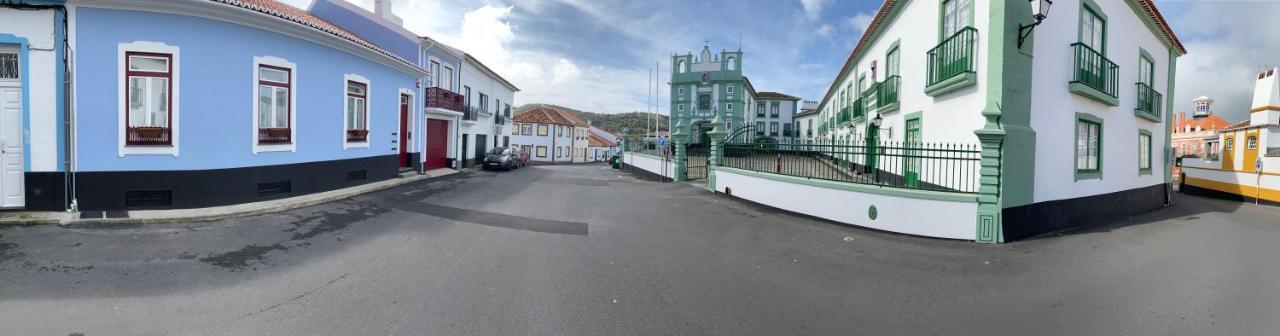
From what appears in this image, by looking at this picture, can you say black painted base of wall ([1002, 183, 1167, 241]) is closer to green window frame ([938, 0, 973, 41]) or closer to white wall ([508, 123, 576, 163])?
green window frame ([938, 0, 973, 41])

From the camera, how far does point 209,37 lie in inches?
328

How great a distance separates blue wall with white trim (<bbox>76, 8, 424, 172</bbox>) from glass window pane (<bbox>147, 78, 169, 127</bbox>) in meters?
0.21

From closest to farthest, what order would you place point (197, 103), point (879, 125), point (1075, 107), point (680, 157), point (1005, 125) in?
point (1005, 125)
point (197, 103)
point (1075, 107)
point (879, 125)
point (680, 157)

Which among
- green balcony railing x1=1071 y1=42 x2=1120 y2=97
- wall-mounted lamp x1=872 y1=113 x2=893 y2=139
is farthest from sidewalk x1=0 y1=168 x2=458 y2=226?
green balcony railing x1=1071 y1=42 x2=1120 y2=97

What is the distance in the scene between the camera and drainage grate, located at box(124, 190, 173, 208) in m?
7.84

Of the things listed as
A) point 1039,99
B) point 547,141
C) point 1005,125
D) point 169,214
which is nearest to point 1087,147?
point 1039,99

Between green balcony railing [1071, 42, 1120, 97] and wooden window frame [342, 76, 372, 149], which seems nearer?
green balcony railing [1071, 42, 1120, 97]

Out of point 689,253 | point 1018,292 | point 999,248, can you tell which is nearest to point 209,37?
point 689,253

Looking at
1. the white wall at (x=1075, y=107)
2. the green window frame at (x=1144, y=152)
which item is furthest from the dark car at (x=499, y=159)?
the green window frame at (x=1144, y=152)

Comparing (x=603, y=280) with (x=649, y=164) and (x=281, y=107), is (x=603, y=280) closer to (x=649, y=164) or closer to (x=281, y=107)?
(x=281, y=107)

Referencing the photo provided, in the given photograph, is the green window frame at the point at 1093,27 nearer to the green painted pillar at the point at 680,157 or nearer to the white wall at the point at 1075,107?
the white wall at the point at 1075,107

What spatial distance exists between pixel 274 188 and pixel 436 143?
399 inches

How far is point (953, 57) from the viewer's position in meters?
8.45

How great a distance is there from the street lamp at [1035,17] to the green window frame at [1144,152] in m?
7.58
